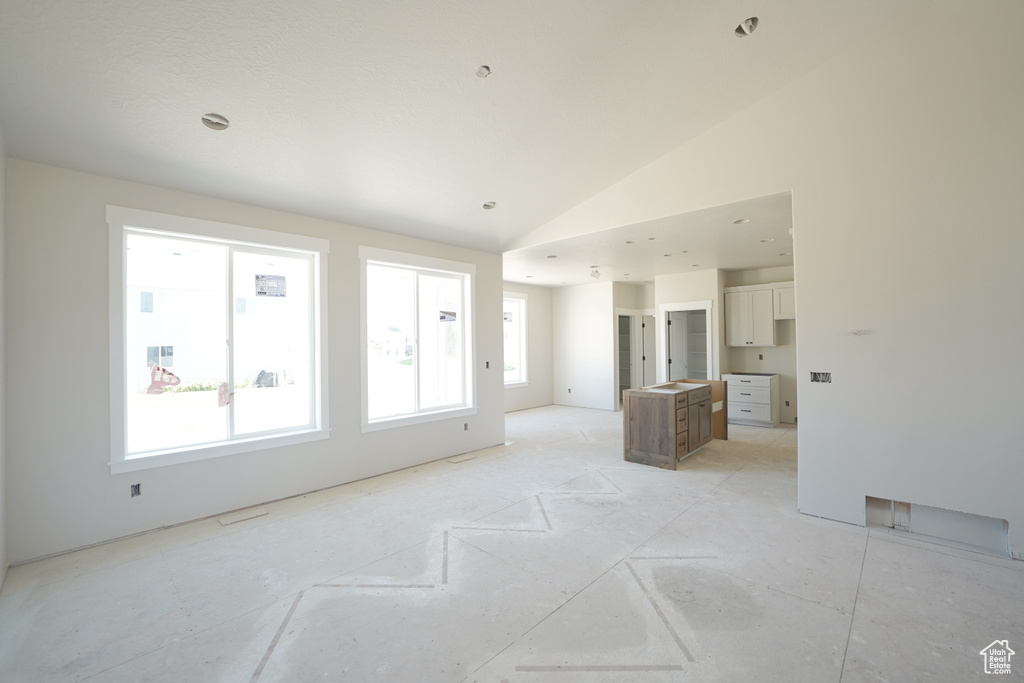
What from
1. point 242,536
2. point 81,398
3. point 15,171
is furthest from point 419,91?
point 242,536

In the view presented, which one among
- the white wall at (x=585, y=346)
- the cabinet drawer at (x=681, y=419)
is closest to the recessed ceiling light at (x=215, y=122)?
the cabinet drawer at (x=681, y=419)

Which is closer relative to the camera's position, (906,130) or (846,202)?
(906,130)

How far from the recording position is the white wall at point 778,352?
23.3 feet

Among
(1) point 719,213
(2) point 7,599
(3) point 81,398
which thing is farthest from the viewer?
(1) point 719,213

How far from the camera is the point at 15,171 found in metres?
2.78

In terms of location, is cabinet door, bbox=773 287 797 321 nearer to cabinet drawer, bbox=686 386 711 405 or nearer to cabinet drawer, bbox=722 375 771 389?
cabinet drawer, bbox=722 375 771 389

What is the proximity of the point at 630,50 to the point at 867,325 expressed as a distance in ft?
8.59

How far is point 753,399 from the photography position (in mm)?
6914

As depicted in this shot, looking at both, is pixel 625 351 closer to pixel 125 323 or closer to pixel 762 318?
pixel 762 318

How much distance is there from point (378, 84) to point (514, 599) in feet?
10.3

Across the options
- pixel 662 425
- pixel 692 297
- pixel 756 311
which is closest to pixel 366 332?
pixel 662 425

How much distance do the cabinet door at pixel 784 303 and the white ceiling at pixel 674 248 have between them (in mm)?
465

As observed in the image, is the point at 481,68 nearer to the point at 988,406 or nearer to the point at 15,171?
the point at 15,171

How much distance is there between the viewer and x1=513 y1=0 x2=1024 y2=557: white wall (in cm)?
275
